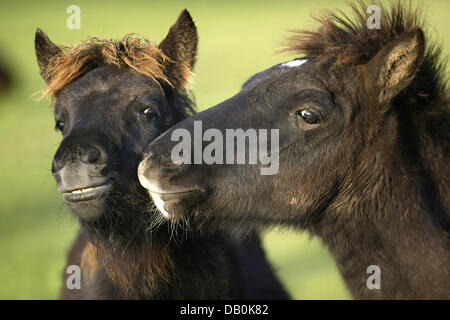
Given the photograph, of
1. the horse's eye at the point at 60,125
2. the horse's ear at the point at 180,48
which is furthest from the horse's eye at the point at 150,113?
the horse's eye at the point at 60,125

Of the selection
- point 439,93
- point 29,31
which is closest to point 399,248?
point 439,93

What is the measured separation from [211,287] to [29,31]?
90.5ft

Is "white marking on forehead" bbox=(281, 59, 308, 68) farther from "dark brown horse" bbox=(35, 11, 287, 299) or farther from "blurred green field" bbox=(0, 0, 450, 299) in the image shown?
"dark brown horse" bbox=(35, 11, 287, 299)

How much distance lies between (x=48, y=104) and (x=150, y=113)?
227 centimetres

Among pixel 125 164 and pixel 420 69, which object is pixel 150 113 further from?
pixel 420 69

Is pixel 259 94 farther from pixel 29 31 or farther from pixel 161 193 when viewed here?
pixel 29 31

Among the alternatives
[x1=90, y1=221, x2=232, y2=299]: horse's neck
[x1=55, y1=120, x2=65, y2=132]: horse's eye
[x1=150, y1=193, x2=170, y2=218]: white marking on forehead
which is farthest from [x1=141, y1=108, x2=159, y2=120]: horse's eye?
[x1=90, y1=221, x2=232, y2=299]: horse's neck

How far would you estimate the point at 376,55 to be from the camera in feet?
14.4

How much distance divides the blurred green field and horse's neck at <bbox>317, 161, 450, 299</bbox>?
1.50 ft

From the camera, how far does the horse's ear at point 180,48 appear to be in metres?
5.43

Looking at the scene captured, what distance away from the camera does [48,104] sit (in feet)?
22.5

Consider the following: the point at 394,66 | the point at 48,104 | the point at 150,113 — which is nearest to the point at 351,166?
the point at 394,66

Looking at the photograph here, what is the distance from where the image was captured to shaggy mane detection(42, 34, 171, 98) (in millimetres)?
5230

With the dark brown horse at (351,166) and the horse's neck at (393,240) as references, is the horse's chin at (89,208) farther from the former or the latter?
the horse's neck at (393,240)
